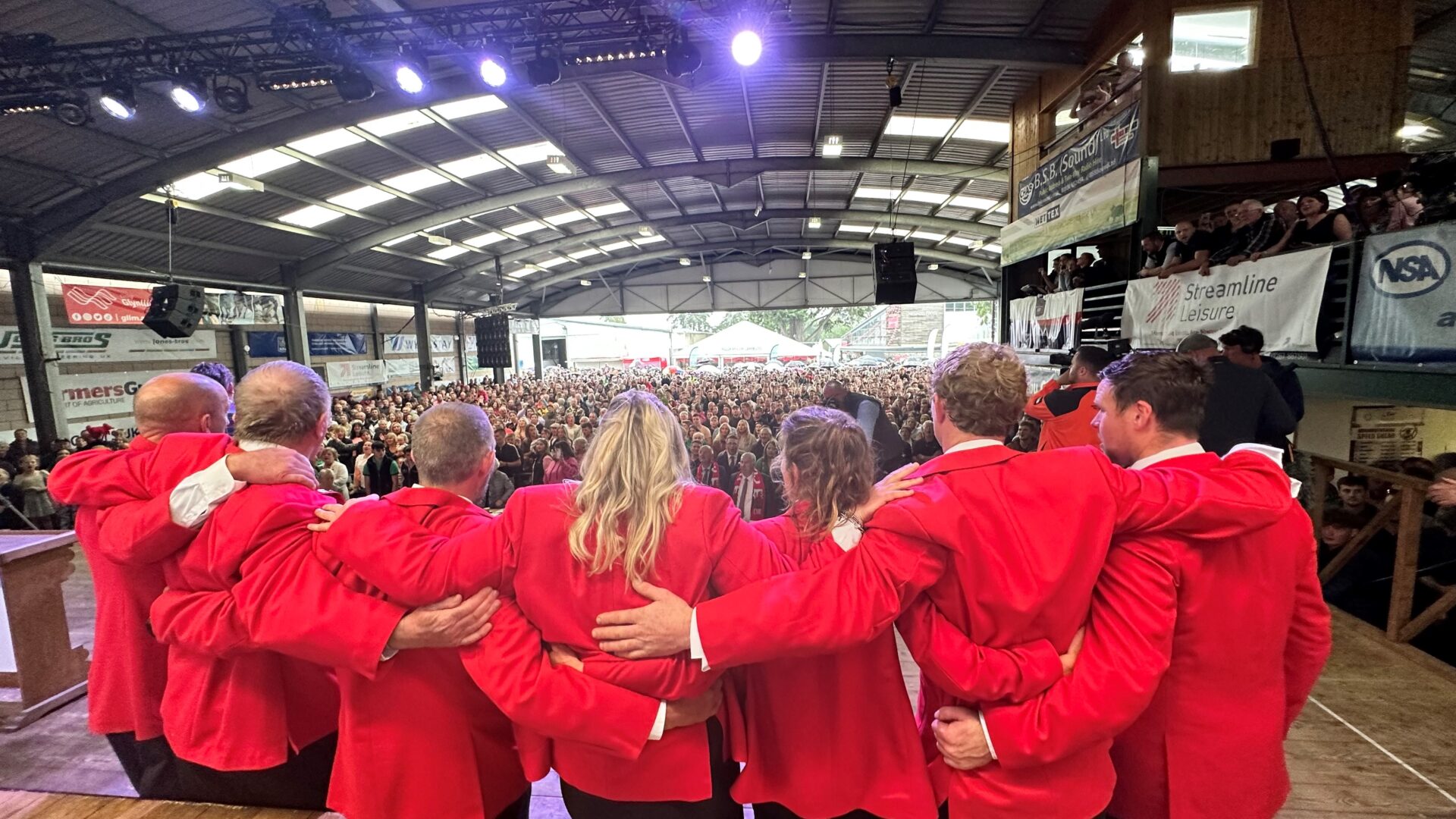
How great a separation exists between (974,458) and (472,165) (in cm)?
1205

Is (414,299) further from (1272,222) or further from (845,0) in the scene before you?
(1272,222)

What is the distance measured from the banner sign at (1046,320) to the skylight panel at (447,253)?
14.2 metres

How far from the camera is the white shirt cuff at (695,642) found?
1189 millimetres

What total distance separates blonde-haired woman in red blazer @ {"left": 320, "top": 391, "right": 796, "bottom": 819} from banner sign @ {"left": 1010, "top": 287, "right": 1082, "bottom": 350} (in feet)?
23.1

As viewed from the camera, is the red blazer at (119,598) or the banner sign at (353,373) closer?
the red blazer at (119,598)

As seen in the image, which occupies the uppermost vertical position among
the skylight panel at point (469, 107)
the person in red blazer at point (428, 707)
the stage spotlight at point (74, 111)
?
the skylight panel at point (469, 107)

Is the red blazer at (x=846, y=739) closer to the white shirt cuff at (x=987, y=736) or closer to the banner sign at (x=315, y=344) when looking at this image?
the white shirt cuff at (x=987, y=736)

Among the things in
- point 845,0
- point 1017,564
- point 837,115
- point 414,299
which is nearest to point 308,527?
point 1017,564

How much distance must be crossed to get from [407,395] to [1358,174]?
18201mm

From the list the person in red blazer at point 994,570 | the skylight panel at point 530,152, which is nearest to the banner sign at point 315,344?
the skylight panel at point 530,152

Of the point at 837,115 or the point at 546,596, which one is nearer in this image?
the point at 546,596

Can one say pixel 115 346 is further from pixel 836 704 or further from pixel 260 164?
pixel 836 704

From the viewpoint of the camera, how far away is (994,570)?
1.20 m

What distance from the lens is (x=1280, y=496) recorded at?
122 cm
